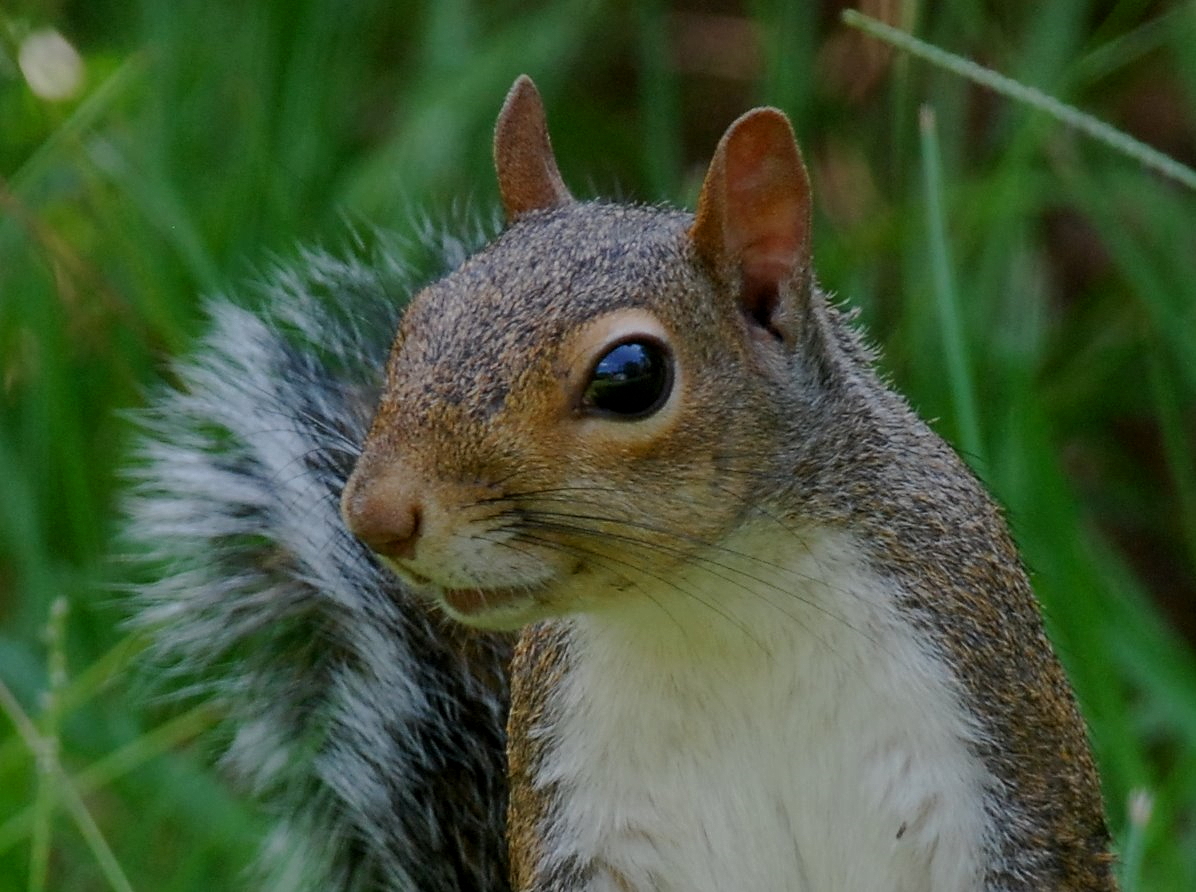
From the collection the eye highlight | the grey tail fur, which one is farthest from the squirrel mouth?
the grey tail fur

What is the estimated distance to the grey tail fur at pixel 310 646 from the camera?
1.60 m

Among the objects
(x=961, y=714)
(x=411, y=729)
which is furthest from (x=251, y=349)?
(x=961, y=714)

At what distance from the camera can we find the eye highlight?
1.20 metres

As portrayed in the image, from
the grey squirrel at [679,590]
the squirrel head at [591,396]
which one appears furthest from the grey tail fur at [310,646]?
the squirrel head at [591,396]

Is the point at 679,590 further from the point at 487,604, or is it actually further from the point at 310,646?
the point at 310,646

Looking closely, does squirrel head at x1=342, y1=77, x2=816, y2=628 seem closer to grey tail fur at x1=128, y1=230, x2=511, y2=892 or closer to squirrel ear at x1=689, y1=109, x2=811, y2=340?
squirrel ear at x1=689, y1=109, x2=811, y2=340

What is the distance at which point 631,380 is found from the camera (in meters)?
1.21

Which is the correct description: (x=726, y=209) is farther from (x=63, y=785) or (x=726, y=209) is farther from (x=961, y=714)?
(x=63, y=785)

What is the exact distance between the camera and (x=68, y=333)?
2084mm

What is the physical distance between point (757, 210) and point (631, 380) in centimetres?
16

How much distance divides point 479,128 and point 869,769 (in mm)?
1283

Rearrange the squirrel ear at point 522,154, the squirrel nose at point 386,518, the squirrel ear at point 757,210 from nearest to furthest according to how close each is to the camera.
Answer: the squirrel nose at point 386,518
the squirrel ear at point 757,210
the squirrel ear at point 522,154

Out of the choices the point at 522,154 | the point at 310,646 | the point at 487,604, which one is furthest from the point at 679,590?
the point at 310,646

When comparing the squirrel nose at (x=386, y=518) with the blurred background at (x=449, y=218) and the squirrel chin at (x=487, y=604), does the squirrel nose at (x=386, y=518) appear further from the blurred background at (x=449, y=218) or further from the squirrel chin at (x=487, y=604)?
the blurred background at (x=449, y=218)
